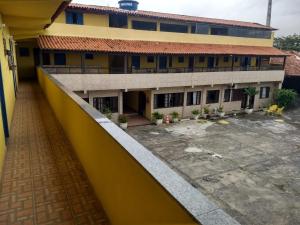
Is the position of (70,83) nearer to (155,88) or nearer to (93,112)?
(155,88)

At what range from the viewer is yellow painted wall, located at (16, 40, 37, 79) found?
76.2 feet

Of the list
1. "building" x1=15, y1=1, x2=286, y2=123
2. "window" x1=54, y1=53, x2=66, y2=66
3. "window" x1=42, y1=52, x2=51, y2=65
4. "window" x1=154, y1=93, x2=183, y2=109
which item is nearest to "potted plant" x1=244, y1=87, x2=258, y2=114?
"building" x1=15, y1=1, x2=286, y2=123

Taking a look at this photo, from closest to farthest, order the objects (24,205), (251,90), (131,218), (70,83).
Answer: (131,218), (24,205), (70,83), (251,90)

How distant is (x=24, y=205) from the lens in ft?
14.5

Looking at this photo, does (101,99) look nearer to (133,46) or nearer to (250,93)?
(133,46)

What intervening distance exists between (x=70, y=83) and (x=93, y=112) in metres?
14.9

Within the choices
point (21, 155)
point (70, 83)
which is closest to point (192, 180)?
point (21, 155)

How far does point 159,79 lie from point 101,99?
18.0ft

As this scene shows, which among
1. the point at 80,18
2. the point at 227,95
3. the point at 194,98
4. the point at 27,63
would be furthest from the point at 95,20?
the point at 227,95

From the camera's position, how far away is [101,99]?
21828 mm

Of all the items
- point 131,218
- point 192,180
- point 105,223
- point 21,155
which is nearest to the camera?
point 131,218

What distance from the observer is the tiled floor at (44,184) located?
4.16 m

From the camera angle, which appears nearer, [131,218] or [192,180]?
[131,218]

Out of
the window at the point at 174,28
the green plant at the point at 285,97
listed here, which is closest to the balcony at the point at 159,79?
the green plant at the point at 285,97
